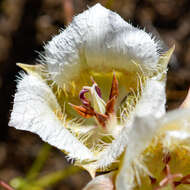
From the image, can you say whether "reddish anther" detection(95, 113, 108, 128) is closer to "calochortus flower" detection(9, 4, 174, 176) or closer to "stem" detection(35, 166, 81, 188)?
"calochortus flower" detection(9, 4, 174, 176)

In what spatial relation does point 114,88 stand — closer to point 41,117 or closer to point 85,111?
point 85,111

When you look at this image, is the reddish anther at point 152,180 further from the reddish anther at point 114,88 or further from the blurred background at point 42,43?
the blurred background at point 42,43

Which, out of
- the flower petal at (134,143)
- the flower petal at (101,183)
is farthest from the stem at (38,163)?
the flower petal at (134,143)

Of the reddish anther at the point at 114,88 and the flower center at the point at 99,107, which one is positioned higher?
the reddish anther at the point at 114,88

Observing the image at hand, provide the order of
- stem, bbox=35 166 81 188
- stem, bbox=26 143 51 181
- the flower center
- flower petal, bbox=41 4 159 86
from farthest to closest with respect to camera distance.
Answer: stem, bbox=26 143 51 181 → stem, bbox=35 166 81 188 → the flower center → flower petal, bbox=41 4 159 86

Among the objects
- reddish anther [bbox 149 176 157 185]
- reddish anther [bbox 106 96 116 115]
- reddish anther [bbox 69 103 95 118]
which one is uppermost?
reddish anther [bbox 106 96 116 115]

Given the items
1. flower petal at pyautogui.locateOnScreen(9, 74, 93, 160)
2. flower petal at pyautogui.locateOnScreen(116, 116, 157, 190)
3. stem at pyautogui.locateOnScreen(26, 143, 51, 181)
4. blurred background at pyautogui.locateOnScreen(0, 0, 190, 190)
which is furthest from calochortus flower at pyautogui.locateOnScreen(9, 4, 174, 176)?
blurred background at pyautogui.locateOnScreen(0, 0, 190, 190)

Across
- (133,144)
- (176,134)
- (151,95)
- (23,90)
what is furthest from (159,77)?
(23,90)
